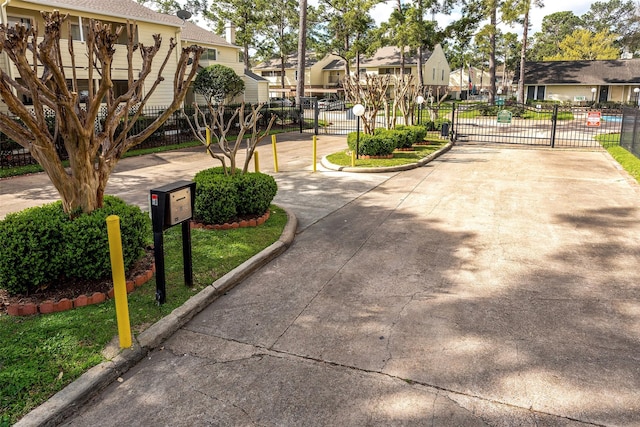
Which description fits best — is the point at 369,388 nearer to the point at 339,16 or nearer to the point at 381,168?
the point at 381,168

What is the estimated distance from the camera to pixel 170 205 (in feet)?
16.0

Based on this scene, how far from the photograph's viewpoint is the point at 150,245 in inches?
261

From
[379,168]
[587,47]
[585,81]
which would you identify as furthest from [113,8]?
[587,47]

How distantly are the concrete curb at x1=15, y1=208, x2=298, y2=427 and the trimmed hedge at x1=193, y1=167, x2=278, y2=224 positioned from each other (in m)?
1.45

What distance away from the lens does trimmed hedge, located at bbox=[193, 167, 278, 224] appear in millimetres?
7543

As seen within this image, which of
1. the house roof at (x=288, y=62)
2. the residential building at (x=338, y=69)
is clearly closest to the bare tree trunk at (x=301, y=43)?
the residential building at (x=338, y=69)

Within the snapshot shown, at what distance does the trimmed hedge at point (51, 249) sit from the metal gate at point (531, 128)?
59.8ft

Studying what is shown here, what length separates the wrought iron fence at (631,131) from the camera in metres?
16.2

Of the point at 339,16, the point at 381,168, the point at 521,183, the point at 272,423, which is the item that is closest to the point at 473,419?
the point at 272,423

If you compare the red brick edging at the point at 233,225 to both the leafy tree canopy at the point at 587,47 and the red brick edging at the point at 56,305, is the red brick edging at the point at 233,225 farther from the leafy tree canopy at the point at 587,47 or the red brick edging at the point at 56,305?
the leafy tree canopy at the point at 587,47

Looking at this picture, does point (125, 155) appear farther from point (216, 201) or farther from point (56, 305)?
point (56, 305)

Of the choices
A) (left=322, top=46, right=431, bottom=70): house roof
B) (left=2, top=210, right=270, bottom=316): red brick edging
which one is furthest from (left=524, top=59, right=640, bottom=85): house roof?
(left=2, top=210, right=270, bottom=316): red brick edging

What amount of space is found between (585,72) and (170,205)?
57.9 m

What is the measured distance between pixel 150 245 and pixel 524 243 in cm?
554
